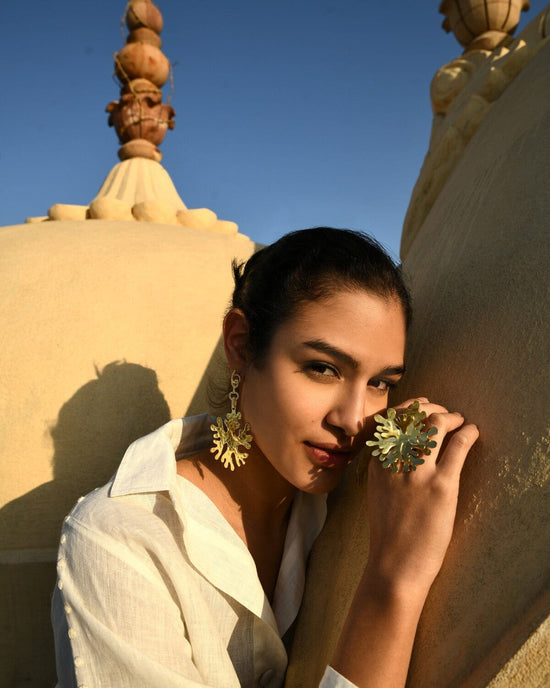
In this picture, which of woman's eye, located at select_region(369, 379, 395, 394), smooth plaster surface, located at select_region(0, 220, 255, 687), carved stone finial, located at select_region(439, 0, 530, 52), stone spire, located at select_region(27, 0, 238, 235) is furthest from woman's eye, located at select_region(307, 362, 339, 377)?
stone spire, located at select_region(27, 0, 238, 235)

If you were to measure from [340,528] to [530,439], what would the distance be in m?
0.78

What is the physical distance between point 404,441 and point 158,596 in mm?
661

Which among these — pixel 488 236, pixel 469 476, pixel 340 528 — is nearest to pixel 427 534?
pixel 469 476

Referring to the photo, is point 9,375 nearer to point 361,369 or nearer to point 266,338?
point 266,338

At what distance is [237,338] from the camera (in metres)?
1.75

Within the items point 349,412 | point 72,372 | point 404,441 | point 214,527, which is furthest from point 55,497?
point 404,441

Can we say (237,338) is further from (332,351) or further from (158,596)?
(158,596)

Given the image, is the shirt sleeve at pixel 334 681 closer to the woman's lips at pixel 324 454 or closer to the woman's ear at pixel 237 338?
the woman's lips at pixel 324 454

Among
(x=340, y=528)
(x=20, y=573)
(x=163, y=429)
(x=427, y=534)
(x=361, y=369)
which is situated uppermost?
(x=361, y=369)

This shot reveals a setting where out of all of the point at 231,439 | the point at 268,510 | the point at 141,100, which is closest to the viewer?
the point at 231,439

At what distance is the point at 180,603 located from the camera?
1315 mm

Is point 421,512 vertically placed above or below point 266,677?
above

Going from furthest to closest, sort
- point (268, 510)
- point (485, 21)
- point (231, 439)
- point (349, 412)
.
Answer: point (485, 21)
point (268, 510)
point (231, 439)
point (349, 412)

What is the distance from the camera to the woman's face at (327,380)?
1.42 m
